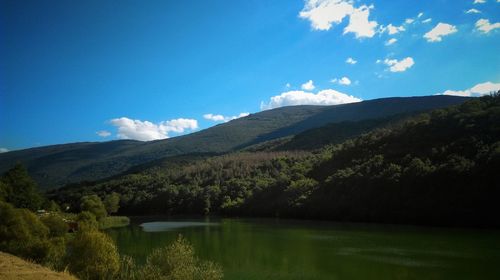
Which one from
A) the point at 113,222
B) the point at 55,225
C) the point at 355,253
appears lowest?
the point at 113,222

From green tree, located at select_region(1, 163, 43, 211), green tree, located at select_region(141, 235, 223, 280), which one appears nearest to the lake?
green tree, located at select_region(141, 235, 223, 280)

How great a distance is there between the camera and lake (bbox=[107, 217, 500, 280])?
3381cm

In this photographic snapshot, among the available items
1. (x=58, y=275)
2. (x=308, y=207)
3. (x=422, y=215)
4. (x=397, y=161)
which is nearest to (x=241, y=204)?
(x=308, y=207)

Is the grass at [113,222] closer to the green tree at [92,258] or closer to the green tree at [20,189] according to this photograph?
the green tree at [20,189]

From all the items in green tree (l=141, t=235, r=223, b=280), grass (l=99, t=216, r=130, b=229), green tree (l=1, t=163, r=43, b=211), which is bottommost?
grass (l=99, t=216, r=130, b=229)

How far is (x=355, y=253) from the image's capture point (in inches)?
1713

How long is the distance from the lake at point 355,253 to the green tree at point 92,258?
9.93m

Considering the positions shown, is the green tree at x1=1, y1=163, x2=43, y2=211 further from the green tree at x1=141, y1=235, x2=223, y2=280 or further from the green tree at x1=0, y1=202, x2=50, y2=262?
the green tree at x1=141, y1=235, x2=223, y2=280

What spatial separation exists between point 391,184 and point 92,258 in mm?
62898

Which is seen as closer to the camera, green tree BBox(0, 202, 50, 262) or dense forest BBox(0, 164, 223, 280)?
dense forest BBox(0, 164, 223, 280)

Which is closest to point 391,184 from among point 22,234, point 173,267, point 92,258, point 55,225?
point 55,225

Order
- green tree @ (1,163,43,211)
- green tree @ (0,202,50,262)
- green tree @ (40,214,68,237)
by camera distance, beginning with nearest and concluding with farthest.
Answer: green tree @ (0,202,50,262) < green tree @ (40,214,68,237) < green tree @ (1,163,43,211)

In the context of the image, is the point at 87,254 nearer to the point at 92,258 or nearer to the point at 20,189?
the point at 92,258

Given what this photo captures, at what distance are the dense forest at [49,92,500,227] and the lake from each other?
7.82 meters
